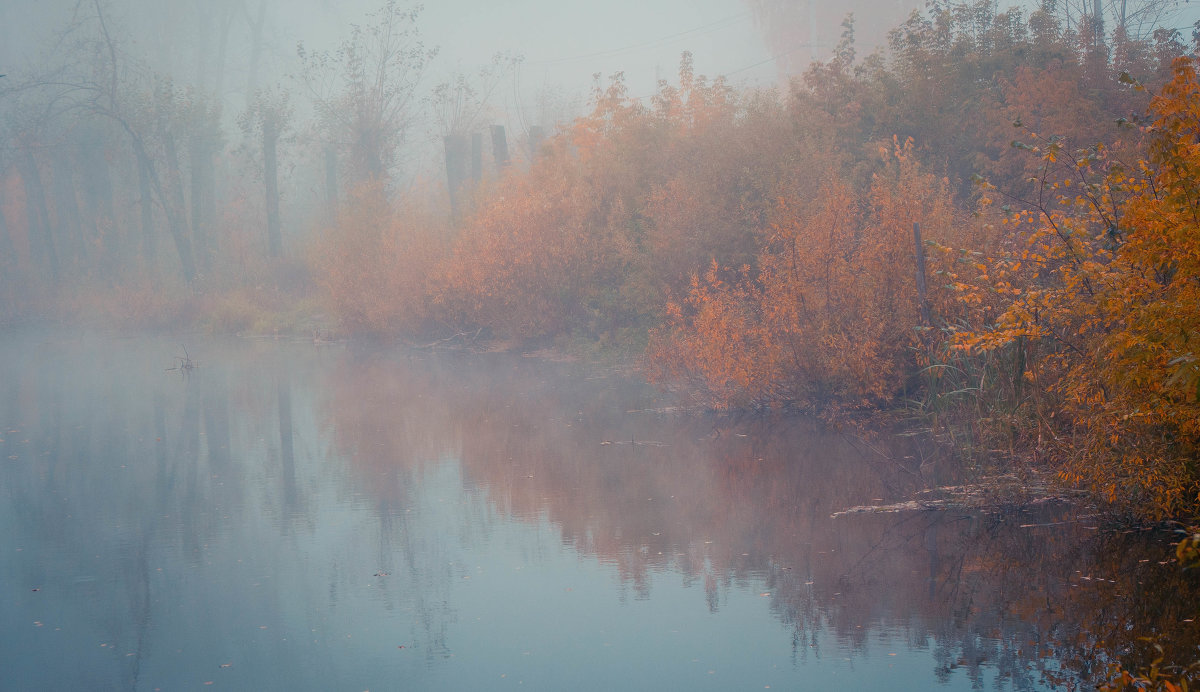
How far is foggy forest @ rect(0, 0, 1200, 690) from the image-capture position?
7.98m

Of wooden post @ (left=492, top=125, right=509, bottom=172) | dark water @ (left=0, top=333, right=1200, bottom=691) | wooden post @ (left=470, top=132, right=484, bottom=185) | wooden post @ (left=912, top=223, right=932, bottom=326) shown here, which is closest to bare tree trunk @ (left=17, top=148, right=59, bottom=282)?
wooden post @ (left=470, top=132, right=484, bottom=185)

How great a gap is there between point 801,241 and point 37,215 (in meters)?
49.8

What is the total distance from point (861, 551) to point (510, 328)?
18.6 m

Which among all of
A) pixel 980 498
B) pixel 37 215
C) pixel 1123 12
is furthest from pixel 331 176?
pixel 980 498

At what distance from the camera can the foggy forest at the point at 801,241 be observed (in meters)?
7.98

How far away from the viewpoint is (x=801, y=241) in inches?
577

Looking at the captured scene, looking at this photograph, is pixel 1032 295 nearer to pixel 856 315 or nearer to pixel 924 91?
pixel 856 315

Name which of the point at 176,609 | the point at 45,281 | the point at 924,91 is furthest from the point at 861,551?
the point at 45,281

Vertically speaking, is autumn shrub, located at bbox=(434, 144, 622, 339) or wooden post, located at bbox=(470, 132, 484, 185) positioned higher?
wooden post, located at bbox=(470, 132, 484, 185)

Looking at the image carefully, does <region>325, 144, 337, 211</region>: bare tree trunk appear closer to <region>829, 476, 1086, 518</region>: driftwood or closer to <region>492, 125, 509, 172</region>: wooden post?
<region>492, 125, 509, 172</region>: wooden post

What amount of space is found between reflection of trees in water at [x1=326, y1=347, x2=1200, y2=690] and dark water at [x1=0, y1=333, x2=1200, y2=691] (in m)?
0.03

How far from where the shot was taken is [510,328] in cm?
2616

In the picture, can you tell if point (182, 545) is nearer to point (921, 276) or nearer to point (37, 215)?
point (921, 276)

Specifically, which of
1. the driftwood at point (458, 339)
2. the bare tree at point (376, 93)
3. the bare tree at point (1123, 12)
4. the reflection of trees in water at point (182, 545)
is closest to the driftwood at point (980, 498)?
the reflection of trees in water at point (182, 545)
